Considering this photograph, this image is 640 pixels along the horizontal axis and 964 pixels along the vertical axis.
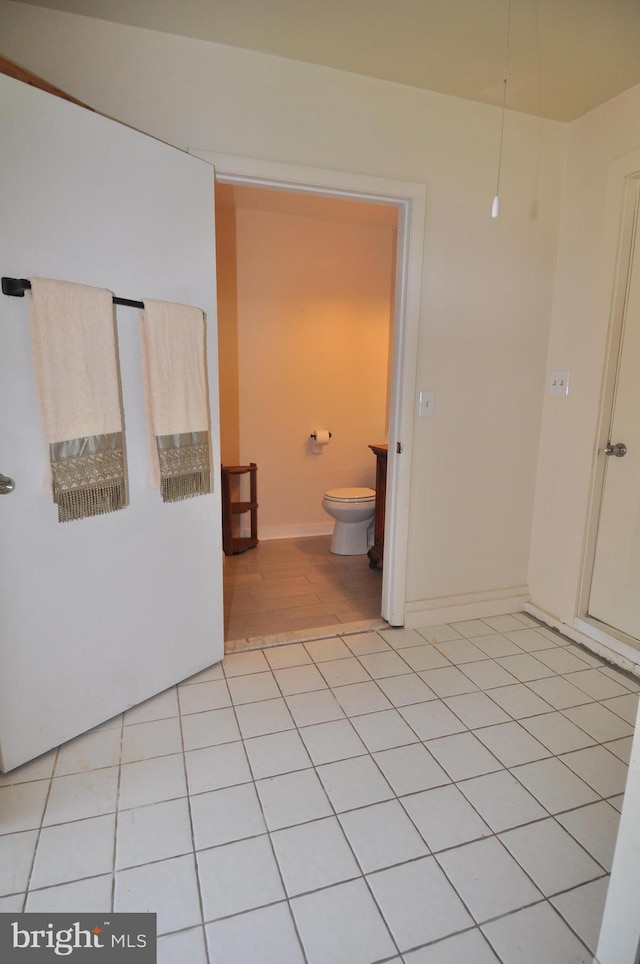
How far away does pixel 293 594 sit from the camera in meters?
2.88

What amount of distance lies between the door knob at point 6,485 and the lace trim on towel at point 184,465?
1.52ft

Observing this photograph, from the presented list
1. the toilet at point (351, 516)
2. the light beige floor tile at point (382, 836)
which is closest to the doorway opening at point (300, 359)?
the toilet at point (351, 516)

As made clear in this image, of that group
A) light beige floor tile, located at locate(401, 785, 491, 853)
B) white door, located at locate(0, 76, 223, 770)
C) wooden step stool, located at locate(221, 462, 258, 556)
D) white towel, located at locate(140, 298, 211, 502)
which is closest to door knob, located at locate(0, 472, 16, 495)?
white door, located at locate(0, 76, 223, 770)

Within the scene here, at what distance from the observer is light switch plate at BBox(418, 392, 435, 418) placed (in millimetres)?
2338

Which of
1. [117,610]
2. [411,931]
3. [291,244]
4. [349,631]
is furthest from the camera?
[291,244]

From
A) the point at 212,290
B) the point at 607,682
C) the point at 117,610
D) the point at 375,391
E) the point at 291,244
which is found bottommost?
the point at 607,682

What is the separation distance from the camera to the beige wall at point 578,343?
7.07 ft

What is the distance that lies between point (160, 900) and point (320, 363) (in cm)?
338

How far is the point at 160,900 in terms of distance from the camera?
116 centimetres

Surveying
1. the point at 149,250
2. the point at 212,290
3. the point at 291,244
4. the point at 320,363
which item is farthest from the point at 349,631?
the point at 291,244

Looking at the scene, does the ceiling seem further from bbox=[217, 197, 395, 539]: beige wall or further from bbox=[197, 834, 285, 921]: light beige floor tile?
bbox=[197, 834, 285, 921]: light beige floor tile

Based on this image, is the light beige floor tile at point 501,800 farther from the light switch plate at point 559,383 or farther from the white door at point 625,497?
the light switch plate at point 559,383

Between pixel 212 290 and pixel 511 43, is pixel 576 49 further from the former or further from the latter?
pixel 212 290

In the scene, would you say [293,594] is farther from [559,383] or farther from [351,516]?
[559,383]
